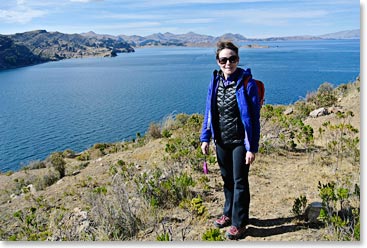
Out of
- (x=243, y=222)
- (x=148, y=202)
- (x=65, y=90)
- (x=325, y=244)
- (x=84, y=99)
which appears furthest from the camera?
(x=65, y=90)

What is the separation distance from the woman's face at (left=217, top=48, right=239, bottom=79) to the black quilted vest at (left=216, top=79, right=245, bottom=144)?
0.36 ft

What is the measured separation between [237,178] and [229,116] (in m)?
0.52

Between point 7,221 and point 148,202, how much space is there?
323cm

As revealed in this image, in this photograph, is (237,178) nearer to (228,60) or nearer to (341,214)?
(228,60)

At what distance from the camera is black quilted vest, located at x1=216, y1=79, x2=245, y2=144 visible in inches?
108

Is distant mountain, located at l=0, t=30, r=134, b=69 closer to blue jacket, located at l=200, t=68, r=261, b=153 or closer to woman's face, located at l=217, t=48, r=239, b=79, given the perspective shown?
woman's face, located at l=217, t=48, r=239, b=79

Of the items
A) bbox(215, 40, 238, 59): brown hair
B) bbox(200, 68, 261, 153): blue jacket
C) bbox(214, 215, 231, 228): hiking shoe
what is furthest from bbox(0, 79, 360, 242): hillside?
bbox(215, 40, 238, 59): brown hair

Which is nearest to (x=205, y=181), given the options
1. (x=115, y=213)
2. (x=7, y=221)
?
(x=115, y=213)

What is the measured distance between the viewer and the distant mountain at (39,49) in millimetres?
86469

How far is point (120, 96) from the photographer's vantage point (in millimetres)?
34656

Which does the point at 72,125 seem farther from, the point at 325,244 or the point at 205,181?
the point at 325,244

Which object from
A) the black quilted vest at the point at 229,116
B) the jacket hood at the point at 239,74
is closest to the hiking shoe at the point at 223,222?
the black quilted vest at the point at 229,116

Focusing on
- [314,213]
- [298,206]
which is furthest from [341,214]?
[298,206]

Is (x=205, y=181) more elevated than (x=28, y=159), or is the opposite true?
(x=205, y=181)
